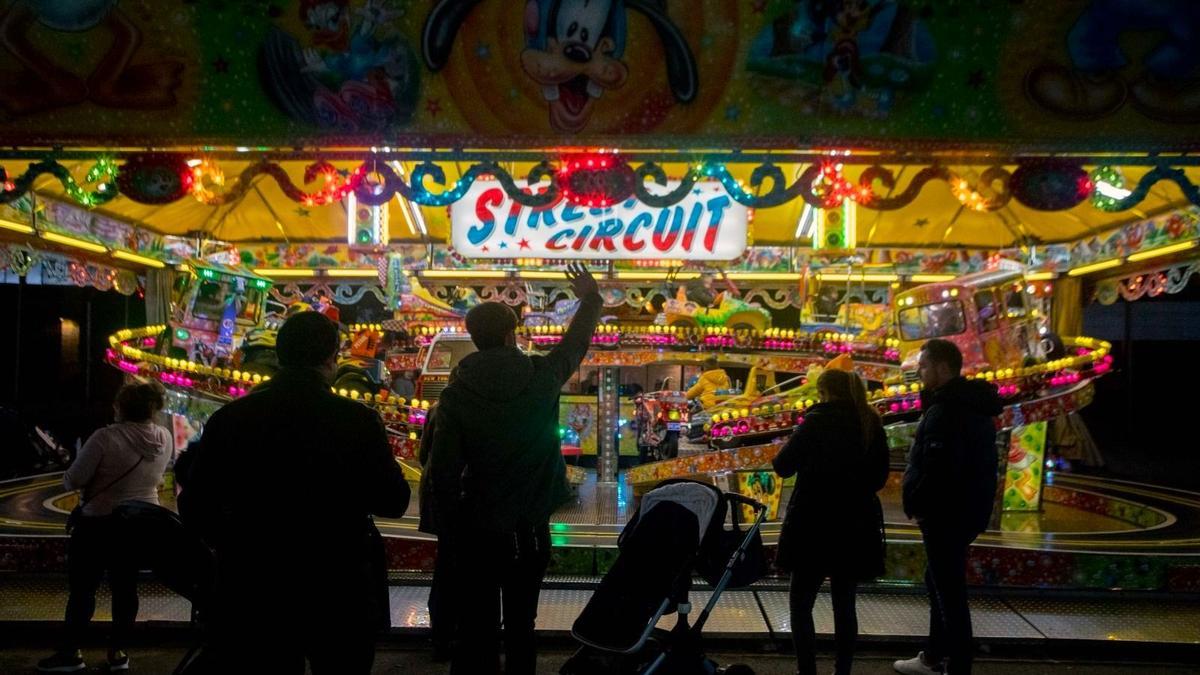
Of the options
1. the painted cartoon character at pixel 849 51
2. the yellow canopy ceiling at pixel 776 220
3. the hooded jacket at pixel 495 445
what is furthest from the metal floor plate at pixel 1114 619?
the yellow canopy ceiling at pixel 776 220

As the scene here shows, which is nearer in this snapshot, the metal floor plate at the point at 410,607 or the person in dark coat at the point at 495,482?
the person in dark coat at the point at 495,482

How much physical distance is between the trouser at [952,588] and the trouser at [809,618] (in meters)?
0.52

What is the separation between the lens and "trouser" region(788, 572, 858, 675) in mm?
3963

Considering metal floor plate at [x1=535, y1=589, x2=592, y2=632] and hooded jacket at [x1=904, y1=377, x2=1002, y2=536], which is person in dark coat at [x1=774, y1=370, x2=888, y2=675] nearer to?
hooded jacket at [x1=904, y1=377, x2=1002, y2=536]

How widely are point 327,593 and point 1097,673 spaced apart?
14.6 feet

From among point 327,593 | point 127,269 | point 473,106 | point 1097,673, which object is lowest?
point 1097,673

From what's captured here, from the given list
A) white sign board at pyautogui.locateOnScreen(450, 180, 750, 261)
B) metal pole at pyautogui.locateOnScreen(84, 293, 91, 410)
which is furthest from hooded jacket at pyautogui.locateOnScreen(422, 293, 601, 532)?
metal pole at pyautogui.locateOnScreen(84, 293, 91, 410)

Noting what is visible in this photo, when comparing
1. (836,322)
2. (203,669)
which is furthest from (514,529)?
(836,322)

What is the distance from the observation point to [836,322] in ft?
34.6

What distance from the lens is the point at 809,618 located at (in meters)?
4.02

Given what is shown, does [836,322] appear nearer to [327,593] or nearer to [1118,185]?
[1118,185]

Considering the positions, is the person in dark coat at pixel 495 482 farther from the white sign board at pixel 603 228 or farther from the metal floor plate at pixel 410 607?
the white sign board at pixel 603 228

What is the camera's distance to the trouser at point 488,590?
3.38m

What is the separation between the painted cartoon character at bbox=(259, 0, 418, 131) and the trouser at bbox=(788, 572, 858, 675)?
3.76 m
